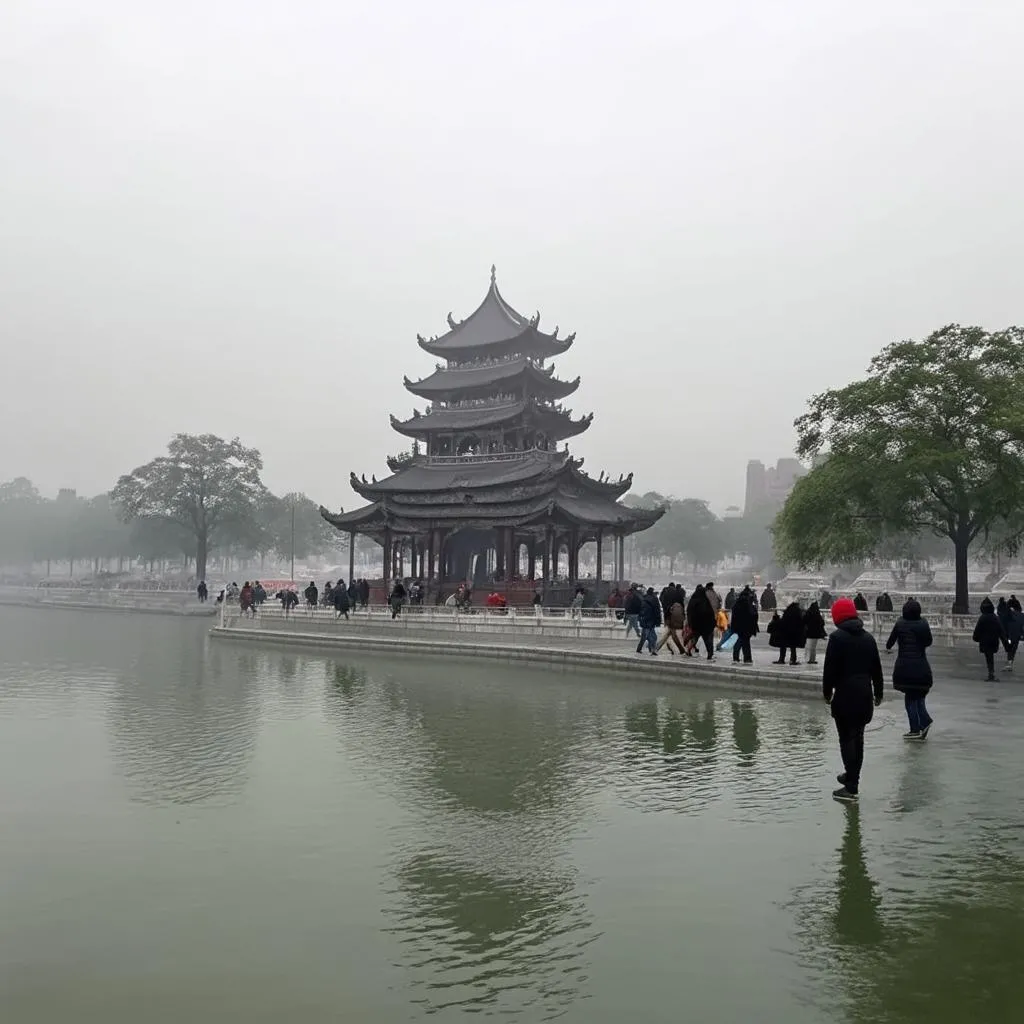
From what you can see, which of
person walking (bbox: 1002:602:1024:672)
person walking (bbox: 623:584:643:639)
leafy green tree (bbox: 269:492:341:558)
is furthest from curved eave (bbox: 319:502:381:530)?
leafy green tree (bbox: 269:492:341:558)

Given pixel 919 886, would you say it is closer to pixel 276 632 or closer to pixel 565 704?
pixel 565 704

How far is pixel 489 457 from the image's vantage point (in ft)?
138

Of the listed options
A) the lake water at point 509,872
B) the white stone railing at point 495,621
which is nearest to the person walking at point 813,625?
the lake water at point 509,872

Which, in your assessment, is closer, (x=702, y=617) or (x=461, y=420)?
(x=702, y=617)

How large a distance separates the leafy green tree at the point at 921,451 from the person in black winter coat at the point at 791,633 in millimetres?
9618

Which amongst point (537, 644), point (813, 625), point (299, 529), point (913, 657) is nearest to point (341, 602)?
point (537, 644)

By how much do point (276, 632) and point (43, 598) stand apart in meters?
46.3

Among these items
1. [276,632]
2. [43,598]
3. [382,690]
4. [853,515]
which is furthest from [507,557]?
[43,598]

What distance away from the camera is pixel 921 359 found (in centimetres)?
2859

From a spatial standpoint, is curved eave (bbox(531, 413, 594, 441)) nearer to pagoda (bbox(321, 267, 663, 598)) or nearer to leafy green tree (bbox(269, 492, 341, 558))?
pagoda (bbox(321, 267, 663, 598))

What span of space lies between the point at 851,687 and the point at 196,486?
210 feet

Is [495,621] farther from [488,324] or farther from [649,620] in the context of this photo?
[488,324]

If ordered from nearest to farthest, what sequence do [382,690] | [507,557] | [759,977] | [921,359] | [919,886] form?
[759,977], [919,886], [382,690], [921,359], [507,557]

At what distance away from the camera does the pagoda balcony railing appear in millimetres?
41003
